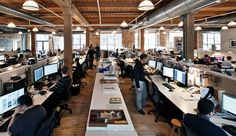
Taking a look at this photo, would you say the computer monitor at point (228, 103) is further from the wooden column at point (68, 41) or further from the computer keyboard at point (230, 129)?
the wooden column at point (68, 41)

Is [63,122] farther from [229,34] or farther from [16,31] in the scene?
[16,31]

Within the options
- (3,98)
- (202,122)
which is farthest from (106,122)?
(3,98)

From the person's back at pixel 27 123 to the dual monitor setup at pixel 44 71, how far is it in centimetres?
329

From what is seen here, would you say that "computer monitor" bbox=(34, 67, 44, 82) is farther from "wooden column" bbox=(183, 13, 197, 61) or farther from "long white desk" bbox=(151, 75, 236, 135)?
"wooden column" bbox=(183, 13, 197, 61)

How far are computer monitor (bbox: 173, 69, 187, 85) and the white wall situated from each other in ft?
45.7

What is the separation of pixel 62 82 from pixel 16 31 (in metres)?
18.7

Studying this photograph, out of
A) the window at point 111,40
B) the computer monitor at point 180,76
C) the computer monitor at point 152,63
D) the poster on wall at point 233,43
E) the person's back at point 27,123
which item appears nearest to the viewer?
the person's back at point 27,123

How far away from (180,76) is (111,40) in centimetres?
2132

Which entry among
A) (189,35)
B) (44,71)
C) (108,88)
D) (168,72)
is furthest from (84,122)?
(189,35)

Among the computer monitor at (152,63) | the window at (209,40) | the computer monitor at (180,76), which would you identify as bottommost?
the computer monitor at (180,76)

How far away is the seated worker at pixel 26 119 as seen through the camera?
322 centimetres

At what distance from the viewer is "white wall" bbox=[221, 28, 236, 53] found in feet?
63.4

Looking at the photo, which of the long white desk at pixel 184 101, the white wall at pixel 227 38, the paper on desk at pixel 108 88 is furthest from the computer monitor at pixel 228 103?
the white wall at pixel 227 38

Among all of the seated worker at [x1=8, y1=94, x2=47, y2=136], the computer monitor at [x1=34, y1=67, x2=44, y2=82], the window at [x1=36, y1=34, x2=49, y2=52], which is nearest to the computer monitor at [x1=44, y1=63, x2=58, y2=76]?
the computer monitor at [x1=34, y1=67, x2=44, y2=82]
